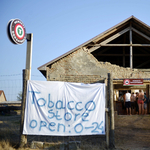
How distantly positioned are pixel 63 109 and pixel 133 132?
4747 mm

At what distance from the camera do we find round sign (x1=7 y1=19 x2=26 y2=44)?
5570 mm

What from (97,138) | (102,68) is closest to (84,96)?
(97,138)

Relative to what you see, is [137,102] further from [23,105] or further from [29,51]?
[29,51]

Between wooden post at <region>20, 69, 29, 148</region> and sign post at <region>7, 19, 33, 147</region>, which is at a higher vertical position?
sign post at <region>7, 19, 33, 147</region>

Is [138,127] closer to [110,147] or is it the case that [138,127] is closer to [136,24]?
[110,147]

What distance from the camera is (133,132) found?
929 cm

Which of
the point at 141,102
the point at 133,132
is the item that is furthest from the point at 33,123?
the point at 141,102

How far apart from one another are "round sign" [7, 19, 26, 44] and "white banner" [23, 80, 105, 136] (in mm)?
1378

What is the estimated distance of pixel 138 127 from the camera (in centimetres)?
991

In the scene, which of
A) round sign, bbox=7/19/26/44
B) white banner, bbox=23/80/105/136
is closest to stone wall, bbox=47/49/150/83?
white banner, bbox=23/80/105/136

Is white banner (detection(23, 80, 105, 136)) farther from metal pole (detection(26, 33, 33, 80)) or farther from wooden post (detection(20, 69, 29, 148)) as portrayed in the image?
metal pole (detection(26, 33, 33, 80))

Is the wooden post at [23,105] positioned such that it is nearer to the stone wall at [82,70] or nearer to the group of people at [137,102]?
the stone wall at [82,70]

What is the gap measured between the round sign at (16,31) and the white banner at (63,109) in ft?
4.52

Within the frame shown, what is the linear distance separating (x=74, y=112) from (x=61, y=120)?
47 cm
